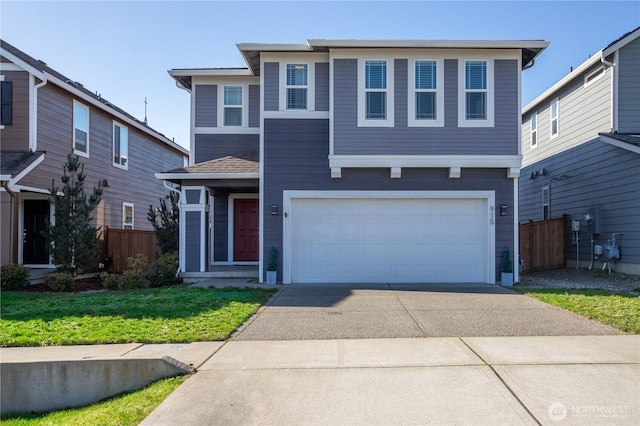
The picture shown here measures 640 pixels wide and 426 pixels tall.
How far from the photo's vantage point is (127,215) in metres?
17.6

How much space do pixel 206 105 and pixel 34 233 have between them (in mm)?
6456

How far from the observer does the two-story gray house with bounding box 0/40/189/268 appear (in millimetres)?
12172

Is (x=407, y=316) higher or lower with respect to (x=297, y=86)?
lower

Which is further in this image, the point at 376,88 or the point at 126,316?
the point at 376,88

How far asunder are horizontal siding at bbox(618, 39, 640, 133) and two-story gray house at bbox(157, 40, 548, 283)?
3841 mm

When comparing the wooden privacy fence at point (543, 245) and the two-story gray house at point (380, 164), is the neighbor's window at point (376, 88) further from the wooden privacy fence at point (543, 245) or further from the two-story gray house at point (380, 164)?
the wooden privacy fence at point (543, 245)

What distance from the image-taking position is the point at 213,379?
15.8 ft

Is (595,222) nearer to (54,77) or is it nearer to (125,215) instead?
(125,215)

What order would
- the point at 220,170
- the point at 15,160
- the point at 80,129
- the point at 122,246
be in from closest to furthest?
the point at 15,160
the point at 220,170
the point at 80,129
the point at 122,246

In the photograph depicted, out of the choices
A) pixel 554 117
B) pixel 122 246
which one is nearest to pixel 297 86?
pixel 122 246

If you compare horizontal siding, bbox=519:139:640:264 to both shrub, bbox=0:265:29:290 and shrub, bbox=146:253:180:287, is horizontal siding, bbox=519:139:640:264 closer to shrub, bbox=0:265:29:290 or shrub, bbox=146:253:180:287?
shrub, bbox=146:253:180:287

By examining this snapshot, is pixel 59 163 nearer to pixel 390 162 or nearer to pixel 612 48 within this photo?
pixel 390 162

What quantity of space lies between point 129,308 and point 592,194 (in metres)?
13.7

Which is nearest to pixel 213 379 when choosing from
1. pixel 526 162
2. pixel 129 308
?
pixel 129 308
